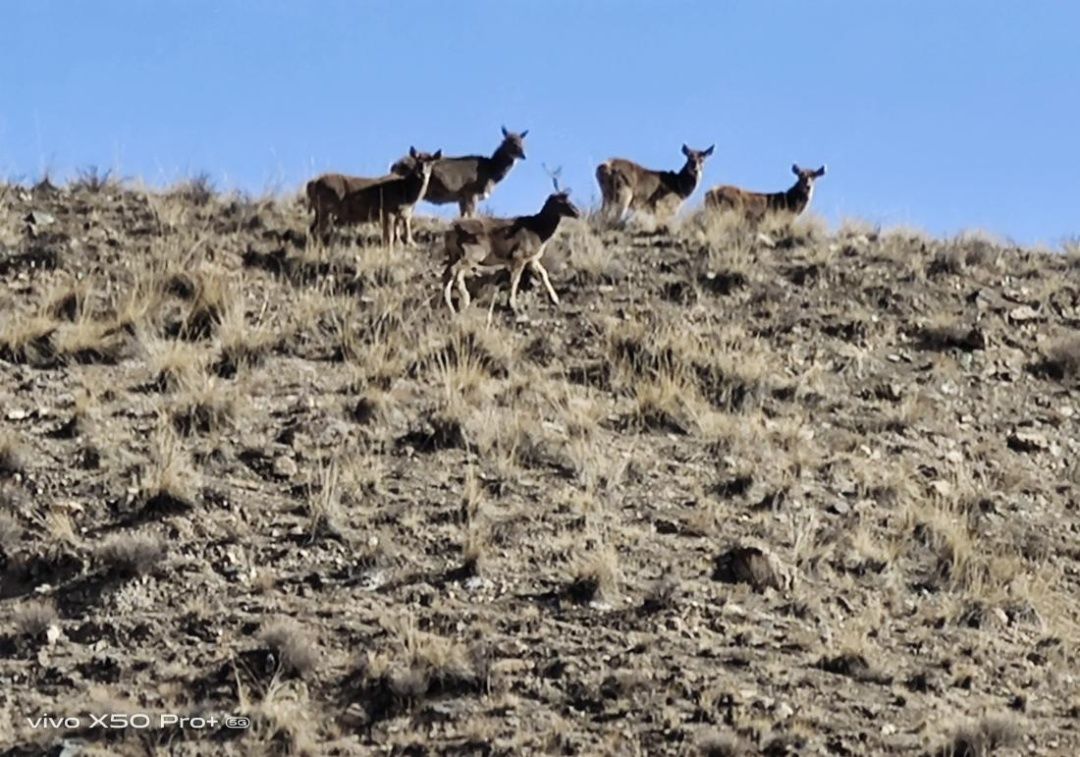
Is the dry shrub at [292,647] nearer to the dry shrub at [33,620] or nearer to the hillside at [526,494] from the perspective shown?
the hillside at [526,494]

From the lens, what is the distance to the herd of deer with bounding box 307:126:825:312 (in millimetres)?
17594

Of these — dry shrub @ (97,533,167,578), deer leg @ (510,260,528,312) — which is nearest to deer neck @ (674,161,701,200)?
deer leg @ (510,260,528,312)

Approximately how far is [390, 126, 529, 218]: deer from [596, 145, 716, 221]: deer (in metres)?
1.31

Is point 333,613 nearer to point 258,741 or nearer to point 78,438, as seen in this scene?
point 258,741

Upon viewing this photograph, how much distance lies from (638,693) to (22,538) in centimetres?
472

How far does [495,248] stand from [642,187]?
5.58 meters

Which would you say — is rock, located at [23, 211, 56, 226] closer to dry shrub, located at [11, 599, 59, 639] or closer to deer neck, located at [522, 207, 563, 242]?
deer neck, located at [522, 207, 563, 242]

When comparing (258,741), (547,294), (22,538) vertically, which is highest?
(547,294)

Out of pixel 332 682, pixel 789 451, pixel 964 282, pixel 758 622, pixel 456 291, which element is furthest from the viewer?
pixel 964 282

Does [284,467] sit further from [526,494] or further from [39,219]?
[39,219]

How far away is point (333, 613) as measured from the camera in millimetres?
12047

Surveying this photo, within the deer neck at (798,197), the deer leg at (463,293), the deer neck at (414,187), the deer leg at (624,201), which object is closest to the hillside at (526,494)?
the deer leg at (463,293)

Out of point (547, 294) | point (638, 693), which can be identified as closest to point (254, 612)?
point (638, 693)

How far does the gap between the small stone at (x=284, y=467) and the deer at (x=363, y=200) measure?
516 centimetres
